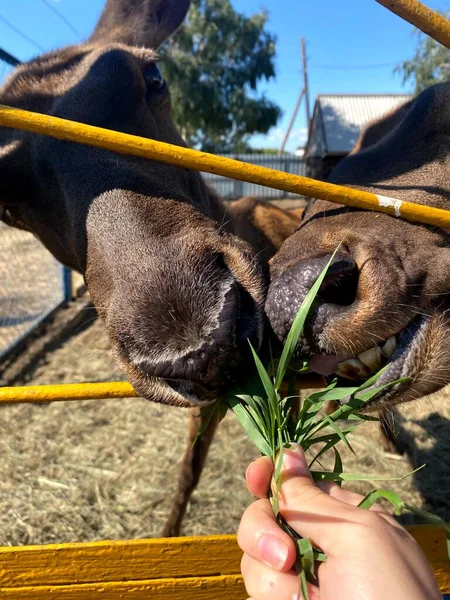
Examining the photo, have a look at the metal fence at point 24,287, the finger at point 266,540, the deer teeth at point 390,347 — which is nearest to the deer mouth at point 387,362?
the deer teeth at point 390,347

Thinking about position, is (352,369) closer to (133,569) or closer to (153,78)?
(133,569)

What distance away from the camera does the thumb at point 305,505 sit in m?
1.11

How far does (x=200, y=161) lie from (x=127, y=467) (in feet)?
10.9

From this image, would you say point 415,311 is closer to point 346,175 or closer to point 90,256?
point 346,175

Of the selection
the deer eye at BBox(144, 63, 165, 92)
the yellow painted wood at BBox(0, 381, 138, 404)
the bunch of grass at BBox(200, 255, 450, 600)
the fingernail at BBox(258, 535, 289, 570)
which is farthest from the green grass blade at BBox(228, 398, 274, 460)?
the deer eye at BBox(144, 63, 165, 92)

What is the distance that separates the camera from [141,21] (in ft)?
12.2

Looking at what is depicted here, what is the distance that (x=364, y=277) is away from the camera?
1.71m

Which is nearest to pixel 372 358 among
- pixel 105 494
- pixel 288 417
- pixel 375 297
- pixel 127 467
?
pixel 375 297

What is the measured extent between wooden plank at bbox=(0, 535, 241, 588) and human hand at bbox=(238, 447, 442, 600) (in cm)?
45

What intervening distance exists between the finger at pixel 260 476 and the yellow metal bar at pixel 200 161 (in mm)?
825

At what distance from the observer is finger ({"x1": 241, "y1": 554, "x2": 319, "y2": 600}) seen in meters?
1.11

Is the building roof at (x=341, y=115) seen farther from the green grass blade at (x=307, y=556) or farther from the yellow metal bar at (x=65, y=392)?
the green grass blade at (x=307, y=556)

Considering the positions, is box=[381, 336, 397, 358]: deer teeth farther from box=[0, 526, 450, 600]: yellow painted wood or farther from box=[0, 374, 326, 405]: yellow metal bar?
box=[0, 374, 326, 405]: yellow metal bar

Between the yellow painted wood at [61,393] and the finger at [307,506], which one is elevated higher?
the finger at [307,506]
